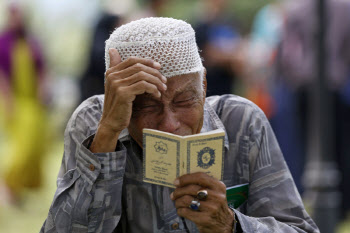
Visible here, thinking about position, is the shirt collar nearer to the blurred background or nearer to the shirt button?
the shirt button

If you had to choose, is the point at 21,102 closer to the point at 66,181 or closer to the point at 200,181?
the point at 66,181

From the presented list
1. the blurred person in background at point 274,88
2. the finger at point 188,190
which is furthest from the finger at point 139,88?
the blurred person in background at point 274,88

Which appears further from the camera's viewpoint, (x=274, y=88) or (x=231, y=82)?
(x=231, y=82)

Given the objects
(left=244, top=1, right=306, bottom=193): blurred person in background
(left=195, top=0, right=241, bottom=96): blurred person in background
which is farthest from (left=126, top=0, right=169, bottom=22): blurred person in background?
(left=244, top=1, right=306, bottom=193): blurred person in background

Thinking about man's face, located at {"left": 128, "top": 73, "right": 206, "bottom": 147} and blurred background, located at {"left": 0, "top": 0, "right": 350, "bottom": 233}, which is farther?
blurred background, located at {"left": 0, "top": 0, "right": 350, "bottom": 233}

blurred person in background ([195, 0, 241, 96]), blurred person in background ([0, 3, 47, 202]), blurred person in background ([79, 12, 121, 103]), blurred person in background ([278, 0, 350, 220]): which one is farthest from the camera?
blurred person in background ([0, 3, 47, 202])

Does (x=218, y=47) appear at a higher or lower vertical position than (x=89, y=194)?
higher

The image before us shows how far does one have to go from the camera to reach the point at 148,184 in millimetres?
3154

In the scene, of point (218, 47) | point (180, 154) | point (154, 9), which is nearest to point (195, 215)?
point (180, 154)

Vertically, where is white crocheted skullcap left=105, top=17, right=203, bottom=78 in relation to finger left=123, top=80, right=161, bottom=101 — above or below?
above

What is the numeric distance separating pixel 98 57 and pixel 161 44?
5093 millimetres

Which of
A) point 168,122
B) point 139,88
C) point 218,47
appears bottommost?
point 218,47

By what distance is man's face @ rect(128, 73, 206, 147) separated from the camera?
115 inches

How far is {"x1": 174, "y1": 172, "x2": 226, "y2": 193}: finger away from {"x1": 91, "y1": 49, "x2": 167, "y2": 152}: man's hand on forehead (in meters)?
0.34
